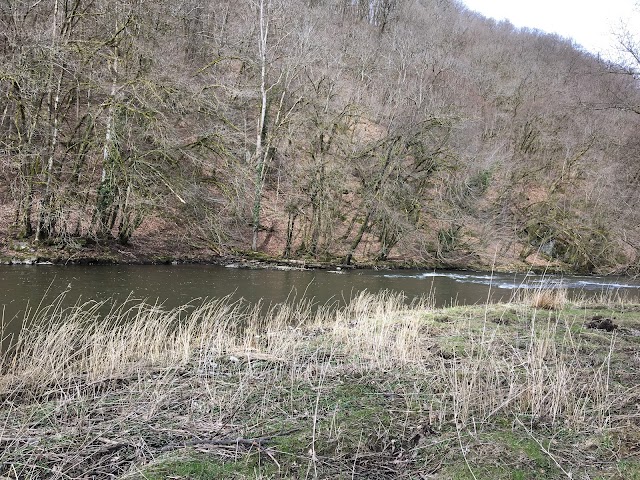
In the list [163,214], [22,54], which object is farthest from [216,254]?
[22,54]

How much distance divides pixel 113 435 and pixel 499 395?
279 cm

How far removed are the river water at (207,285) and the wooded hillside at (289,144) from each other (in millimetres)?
2281

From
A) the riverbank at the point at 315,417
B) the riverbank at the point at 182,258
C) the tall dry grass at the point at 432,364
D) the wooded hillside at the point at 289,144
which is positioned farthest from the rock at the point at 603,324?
the riverbank at the point at 182,258

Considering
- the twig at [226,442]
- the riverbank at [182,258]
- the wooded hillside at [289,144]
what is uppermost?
the wooded hillside at [289,144]

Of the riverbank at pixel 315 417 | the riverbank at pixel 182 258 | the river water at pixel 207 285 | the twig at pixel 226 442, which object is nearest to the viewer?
the riverbank at pixel 315 417

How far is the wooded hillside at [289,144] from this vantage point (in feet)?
51.7

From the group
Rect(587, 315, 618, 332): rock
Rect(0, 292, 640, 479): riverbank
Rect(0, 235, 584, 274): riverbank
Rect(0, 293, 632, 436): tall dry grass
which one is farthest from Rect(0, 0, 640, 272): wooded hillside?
Rect(0, 292, 640, 479): riverbank

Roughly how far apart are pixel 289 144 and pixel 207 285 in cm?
1100

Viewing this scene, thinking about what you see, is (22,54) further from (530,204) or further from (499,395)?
(530,204)

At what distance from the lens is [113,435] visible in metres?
3.17

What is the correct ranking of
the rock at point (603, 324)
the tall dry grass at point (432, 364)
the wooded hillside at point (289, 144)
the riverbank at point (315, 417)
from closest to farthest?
the riverbank at point (315, 417), the tall dry grass at point (432, 364), the rock at point (603, 324), the wooded hillside at point (289, 144)

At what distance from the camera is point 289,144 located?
74.2ft

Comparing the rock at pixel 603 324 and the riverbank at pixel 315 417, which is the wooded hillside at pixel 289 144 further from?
the riverbank at pixel 315 417

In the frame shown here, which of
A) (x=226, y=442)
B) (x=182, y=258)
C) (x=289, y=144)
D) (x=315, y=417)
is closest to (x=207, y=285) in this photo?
(x=182, y=258)
